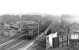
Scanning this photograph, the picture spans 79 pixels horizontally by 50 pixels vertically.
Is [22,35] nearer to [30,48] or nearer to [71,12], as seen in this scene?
[30,48]

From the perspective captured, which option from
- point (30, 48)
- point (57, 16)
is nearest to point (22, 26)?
point (30, 48)

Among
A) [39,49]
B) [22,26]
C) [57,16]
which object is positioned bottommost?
[39,49]

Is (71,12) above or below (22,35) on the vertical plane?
above

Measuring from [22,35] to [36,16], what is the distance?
0.92m

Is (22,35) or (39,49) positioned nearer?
(39,49)

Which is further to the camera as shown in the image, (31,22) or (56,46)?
(31,22)

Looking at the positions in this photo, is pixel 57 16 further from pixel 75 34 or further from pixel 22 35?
pixel 22 35

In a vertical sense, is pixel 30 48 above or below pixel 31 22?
below

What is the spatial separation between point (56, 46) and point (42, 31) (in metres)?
0.76

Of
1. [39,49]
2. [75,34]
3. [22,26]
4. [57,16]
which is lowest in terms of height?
[39,49]

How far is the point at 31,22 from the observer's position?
4.15 meters

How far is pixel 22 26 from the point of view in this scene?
162 inches

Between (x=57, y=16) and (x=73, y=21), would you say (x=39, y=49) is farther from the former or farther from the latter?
(x=73, y=21)

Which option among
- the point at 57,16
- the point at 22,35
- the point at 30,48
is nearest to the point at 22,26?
the point at 22,35
